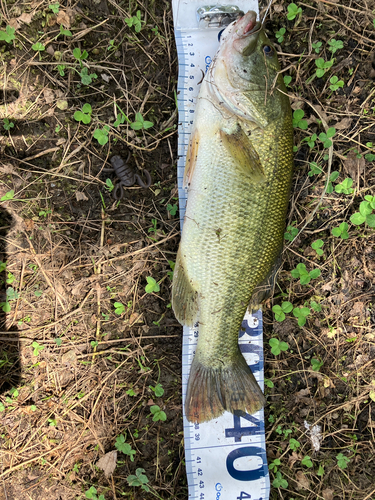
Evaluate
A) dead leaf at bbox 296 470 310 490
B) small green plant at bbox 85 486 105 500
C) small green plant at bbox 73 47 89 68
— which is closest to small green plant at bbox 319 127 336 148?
small green plant at bbox 73 47 89 68

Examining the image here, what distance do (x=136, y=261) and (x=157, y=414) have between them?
130cm

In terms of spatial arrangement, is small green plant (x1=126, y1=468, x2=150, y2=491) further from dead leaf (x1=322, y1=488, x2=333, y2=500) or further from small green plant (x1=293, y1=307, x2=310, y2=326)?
small green plant (x1=293, y1=307, x2=310, y2=326)

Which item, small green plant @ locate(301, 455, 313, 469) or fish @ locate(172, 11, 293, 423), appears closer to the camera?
fish @ locate(172, 11, 293, 423)

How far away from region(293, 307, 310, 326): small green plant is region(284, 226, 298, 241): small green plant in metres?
0.63

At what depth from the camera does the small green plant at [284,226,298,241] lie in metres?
2.64

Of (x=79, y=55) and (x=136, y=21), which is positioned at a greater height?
(x=136, y=21)

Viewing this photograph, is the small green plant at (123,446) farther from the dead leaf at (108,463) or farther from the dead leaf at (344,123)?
the dead leaf at (344,123)

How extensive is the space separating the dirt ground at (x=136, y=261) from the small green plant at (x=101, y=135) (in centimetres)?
3

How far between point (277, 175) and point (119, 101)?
1.44 meters

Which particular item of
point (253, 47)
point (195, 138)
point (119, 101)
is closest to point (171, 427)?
point (195, 138)

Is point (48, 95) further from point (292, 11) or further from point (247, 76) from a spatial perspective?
point (292, 11)

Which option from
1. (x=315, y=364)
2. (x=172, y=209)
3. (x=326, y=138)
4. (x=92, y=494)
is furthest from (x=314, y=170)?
(x=92, y=494)

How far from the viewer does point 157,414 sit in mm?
2521

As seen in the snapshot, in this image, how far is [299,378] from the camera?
8.94 ft
